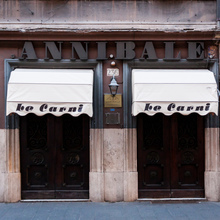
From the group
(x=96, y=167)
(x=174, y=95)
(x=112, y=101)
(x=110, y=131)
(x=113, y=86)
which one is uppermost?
(x=113, y=86)

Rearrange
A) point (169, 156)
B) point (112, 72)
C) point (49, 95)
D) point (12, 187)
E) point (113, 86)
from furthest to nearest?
point (169, 156)
point (112, 72)
point (12, 187)
point (113, 86)
point (49, 95)

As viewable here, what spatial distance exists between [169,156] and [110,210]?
2.28 meters

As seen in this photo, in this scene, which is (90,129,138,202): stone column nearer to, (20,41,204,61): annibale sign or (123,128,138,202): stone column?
(123,128,138,202): stone column

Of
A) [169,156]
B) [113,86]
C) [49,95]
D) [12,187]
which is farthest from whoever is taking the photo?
[169,156]

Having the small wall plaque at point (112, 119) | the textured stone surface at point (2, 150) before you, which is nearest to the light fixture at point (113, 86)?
the small wall plaque at point (112, 119)

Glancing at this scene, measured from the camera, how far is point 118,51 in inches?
275

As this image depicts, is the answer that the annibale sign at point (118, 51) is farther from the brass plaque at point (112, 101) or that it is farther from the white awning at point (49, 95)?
the brass plaque at point (112, 101)

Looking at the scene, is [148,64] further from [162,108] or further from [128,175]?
[128,175]

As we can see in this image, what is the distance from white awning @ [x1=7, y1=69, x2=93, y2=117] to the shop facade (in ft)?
0.74

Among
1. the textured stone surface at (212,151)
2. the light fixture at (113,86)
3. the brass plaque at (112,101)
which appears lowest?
the textured stone surface at (212,151)

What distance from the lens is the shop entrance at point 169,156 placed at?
7.15 meters

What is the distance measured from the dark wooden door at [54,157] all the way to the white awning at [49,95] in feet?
2.65

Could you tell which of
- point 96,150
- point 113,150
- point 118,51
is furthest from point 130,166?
point 118,51

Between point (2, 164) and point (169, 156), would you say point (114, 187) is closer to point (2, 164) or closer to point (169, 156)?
point (169, 156)
